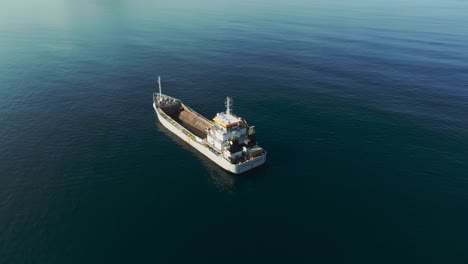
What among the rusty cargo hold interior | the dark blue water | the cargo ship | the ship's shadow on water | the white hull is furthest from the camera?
the rusty cargo hold interior

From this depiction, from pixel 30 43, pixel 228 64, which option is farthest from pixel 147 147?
pixel 30 43

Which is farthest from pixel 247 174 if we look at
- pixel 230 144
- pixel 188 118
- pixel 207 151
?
pixel 188 118

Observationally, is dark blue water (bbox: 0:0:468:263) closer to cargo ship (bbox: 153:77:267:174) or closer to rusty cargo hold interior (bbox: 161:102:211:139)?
cargo ship (bbox: 153:77:267:174)

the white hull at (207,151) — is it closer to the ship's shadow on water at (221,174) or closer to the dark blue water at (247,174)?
the ship's shadow on water at (221,174)

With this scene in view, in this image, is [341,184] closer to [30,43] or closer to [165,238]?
[165,238]

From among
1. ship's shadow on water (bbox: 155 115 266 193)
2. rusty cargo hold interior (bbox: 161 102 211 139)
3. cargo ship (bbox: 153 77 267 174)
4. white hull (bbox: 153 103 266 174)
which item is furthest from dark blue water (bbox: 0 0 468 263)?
rusty cargo hold interior (bbox: 161 102 211 139)
